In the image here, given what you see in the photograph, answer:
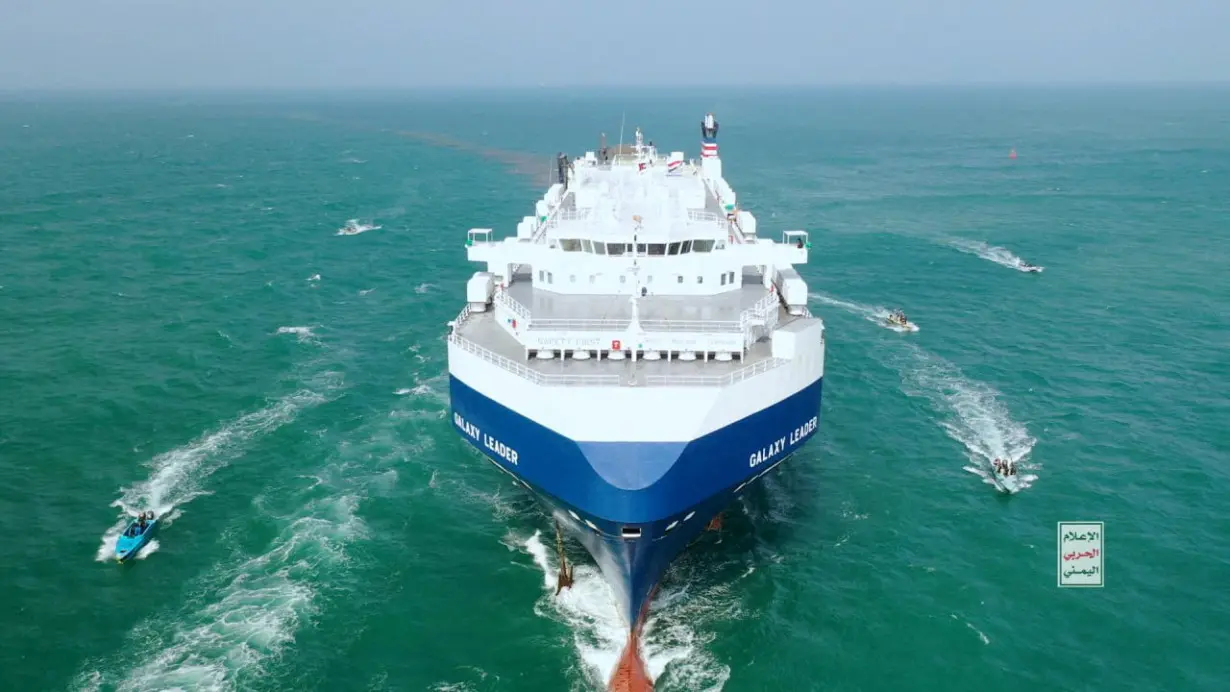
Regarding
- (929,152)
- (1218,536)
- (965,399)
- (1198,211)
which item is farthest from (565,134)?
(1218,536)

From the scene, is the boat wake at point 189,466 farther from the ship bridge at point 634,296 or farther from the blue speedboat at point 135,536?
the ship bridge at point 634,296

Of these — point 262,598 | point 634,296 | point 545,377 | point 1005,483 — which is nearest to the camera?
point 545,377

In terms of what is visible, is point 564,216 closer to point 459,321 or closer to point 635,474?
point 459,321

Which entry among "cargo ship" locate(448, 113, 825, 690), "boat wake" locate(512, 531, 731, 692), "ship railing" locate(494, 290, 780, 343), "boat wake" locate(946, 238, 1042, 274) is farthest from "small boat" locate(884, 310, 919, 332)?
"boat wake" locate(512, 531, 731, 692)

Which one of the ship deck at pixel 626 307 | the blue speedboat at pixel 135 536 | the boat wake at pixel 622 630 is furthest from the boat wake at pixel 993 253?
the blue speedboat at pixel 135 536

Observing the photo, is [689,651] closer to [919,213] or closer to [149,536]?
[149,536]

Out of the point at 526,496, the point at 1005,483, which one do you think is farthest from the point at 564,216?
the point at 1005,483

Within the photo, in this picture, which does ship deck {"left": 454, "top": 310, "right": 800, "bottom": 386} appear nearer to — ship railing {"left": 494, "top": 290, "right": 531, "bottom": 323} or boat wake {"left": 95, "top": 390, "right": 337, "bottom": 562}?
ship railing {"left": 494, "top": 290, "right": 531, "bottom": 323}
